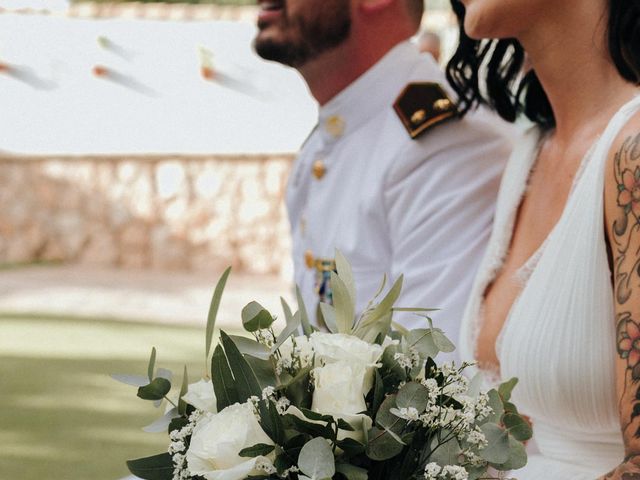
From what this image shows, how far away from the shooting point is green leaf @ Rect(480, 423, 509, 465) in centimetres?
94

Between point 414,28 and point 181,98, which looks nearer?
point 414,28

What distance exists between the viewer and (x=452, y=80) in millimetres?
1759

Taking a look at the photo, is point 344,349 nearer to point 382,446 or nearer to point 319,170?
point 382,446

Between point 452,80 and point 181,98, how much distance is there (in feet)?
25.6

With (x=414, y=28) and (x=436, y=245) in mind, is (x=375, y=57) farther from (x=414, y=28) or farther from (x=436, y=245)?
(x=436, y=245)

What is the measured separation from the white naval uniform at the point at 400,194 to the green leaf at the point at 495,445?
66 cm

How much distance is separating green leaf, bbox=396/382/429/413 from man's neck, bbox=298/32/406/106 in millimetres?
1190

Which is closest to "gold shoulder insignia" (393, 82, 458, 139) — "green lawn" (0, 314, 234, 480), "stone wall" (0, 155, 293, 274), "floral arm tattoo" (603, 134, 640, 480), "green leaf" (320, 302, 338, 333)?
"floral arm tattoo" (603, 134, 640, 480)

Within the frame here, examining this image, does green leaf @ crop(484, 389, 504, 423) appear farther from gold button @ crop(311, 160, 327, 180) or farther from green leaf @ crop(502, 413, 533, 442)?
gold button @ crop(311, 160, 327, 180)

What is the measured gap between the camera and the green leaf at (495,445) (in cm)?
94

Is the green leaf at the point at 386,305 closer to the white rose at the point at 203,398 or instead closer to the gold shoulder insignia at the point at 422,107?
the white rose at the point at 203,398

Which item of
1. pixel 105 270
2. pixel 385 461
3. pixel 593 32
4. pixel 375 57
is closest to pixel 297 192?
pixel 375 57

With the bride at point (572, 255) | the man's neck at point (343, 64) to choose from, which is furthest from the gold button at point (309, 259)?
the bride at point (572, 255)

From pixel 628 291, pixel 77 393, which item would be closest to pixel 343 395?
pixel 628 291
